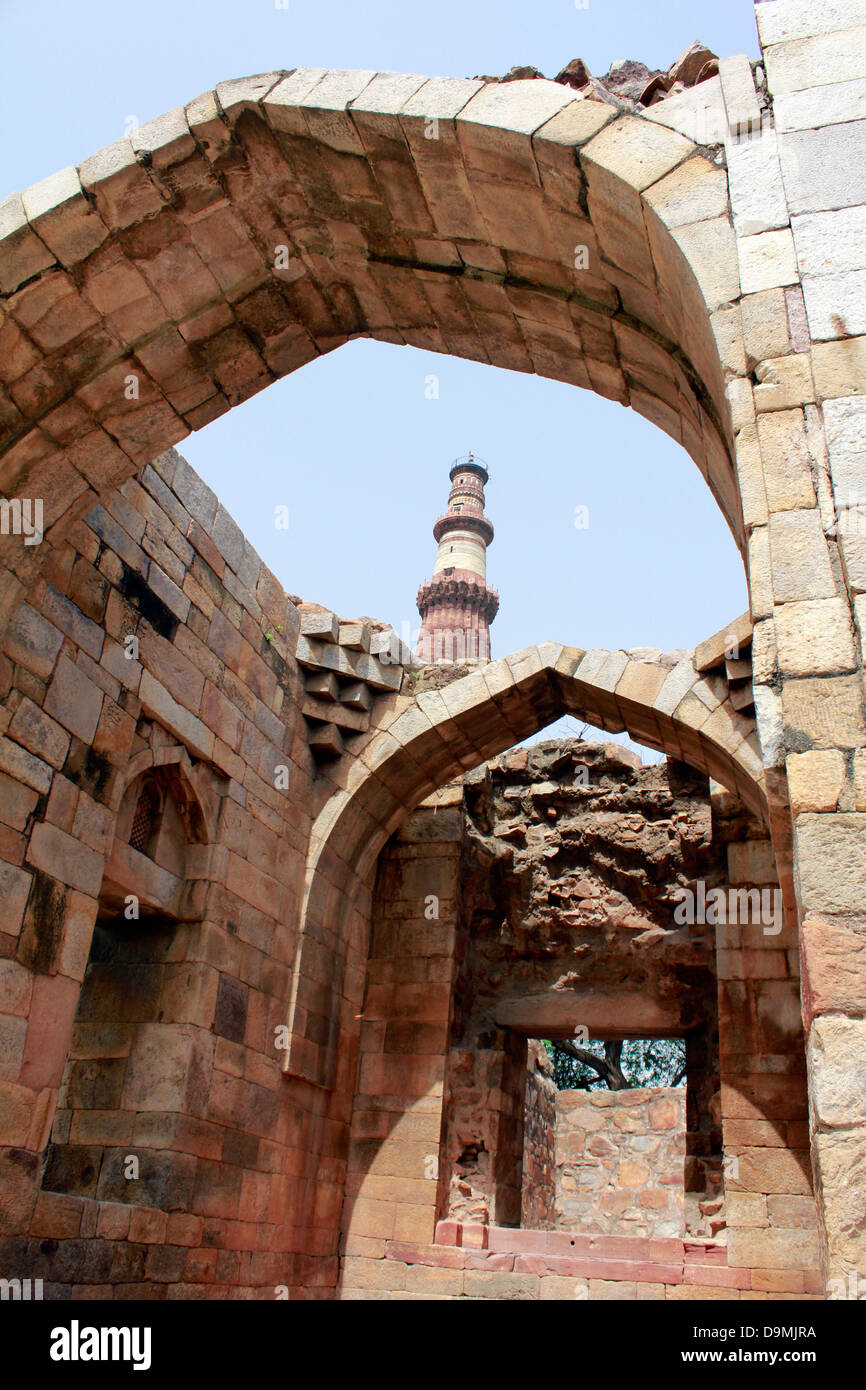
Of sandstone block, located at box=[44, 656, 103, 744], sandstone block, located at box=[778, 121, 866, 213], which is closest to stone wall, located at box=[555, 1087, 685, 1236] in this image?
sandstone block, located at box=[44, 656, 103, 744]

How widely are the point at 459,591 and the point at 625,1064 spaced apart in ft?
38.1

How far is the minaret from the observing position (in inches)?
1004

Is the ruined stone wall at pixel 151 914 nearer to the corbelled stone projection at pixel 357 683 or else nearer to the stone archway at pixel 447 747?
the corbelled stone projection at pixel 357 683

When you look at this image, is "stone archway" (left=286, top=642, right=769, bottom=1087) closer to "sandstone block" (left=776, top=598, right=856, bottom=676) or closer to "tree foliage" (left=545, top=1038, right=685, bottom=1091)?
"sandstone block" (left=776, top=598, right=856, bottom=676)

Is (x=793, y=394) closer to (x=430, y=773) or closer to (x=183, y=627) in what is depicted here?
(x=183, y=627)

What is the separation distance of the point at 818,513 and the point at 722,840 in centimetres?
583

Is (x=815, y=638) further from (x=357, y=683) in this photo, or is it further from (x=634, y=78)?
(x=357, y=683)

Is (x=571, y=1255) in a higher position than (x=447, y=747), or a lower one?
lower

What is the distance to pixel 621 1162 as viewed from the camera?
38.4 ft

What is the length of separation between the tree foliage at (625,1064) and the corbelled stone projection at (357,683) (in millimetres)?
12169

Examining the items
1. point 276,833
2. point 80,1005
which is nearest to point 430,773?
point 276,833

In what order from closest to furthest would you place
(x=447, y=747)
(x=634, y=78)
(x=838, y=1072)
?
(x=838, y=1072) < (x=634, y=78) < (x=447, y=747)

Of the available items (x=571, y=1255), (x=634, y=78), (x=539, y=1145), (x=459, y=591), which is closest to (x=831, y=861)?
(x=634, y=78)


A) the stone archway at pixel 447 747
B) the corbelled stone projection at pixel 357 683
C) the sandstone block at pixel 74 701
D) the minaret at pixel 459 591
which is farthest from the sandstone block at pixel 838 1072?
the minaret at pixel 459 591
